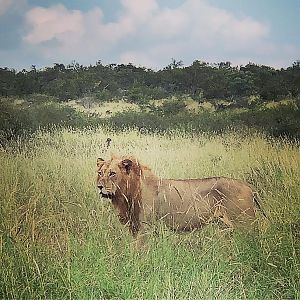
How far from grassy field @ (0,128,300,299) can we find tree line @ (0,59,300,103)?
22 cm

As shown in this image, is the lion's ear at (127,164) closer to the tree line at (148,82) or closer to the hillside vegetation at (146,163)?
the hillside vegetation at (146,163)

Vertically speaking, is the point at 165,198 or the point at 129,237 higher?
the point at 165,198

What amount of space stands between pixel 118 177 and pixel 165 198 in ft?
0.79

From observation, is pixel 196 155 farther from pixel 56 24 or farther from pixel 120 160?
pixel 56 24

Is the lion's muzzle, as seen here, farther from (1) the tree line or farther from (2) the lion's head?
(1) the tree line

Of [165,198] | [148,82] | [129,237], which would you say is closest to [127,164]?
[165,198]

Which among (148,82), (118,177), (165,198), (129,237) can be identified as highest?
(148,82)

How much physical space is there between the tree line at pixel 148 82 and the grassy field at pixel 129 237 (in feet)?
0.72

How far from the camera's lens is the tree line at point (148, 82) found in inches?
113

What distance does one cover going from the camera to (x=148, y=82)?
9.49ft

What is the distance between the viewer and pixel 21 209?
2.70 m

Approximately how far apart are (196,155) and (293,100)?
605 mm

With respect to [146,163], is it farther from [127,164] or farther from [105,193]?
[105,193]

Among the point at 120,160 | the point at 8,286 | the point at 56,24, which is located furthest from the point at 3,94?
the point at 8,286
